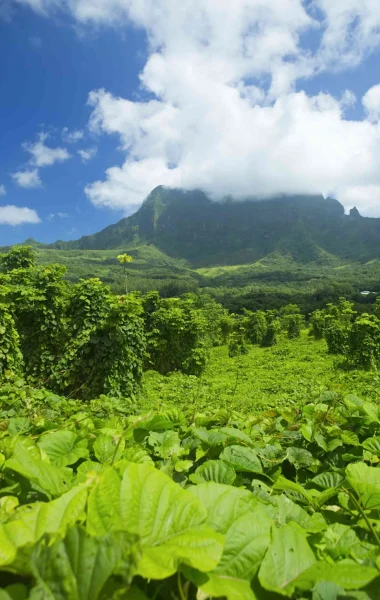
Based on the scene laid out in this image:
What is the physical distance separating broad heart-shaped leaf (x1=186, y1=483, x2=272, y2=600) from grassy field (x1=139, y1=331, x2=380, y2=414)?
26.5ft

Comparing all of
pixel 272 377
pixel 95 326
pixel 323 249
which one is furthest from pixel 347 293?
pixel 323 249

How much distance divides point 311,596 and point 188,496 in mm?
272

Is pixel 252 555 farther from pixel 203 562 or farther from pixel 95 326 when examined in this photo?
pixel 95 326

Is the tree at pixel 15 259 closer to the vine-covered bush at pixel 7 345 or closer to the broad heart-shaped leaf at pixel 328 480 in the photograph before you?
the vine-covered bush at pixel 7 345

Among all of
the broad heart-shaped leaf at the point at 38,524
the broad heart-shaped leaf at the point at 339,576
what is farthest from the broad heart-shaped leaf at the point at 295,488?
the broad heart-shaped leaf at the point at 38,524

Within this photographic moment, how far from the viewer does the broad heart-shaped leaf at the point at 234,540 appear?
1.85ft

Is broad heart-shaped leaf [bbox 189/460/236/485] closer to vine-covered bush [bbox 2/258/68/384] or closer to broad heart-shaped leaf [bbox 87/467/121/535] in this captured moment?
broad heart-shaped leaf [bbox 87/467/121/535]

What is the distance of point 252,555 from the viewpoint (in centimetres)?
66

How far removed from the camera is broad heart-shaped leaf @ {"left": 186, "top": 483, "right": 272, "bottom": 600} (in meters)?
0.56

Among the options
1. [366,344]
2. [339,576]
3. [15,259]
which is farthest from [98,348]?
[366,344]

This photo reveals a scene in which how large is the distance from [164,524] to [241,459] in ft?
2.59

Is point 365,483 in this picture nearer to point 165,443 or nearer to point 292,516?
point 292,516

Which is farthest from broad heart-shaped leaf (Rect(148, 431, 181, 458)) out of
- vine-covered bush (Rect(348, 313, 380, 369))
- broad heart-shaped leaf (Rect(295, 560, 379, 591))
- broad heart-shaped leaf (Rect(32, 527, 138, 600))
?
vine-covered bush (Rect(348, 313, 380, 369))

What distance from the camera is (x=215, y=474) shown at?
1.14 m
